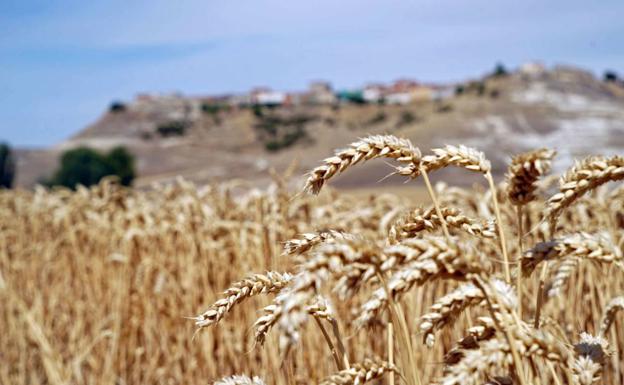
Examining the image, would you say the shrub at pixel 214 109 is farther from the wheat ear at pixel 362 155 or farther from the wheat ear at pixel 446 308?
the wheat ear at pixel 446 308

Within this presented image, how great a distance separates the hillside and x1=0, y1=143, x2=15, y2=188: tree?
8.88ft

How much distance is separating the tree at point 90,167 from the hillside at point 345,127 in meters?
2.30

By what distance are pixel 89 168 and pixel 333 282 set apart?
60.3 metres

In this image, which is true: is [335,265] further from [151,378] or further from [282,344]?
[151,378]

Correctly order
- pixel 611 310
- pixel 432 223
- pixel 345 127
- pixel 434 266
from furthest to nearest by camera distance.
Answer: pixel 345 127 → pixel 611 310 → pixel 432 223 → pixel 434 266

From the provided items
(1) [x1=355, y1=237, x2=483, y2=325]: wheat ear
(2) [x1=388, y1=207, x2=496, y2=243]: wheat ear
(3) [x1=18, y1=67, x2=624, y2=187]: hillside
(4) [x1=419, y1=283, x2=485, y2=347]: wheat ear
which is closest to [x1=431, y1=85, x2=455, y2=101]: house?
(3) [x1=18, y1=67, x2=624, y2=187]: hillside

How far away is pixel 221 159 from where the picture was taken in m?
74.9

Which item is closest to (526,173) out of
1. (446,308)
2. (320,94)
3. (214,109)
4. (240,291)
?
(446,308)

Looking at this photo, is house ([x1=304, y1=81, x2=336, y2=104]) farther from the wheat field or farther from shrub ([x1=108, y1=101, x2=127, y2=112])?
the wheat field

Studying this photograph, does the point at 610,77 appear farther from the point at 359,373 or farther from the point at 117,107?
the point at 359,373

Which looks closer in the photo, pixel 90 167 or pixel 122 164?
pixel 90 167

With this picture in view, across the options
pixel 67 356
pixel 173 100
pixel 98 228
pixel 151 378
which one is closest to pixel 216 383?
pixel 151 378

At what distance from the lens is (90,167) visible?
61.6 meters

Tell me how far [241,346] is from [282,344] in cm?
304
